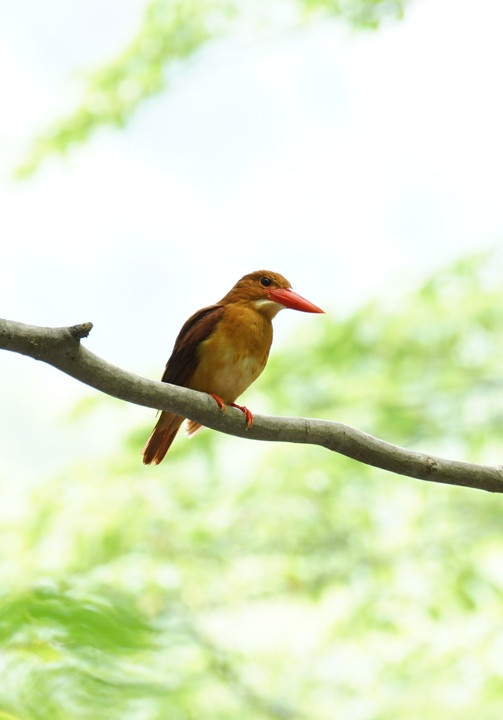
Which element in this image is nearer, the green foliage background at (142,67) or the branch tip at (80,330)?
the branch tip at (80,330)

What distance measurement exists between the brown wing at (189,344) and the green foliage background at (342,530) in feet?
7.22

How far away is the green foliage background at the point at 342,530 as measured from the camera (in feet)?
15.1

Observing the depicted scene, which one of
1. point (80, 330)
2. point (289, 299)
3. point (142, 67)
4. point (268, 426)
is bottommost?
point (80, 330)

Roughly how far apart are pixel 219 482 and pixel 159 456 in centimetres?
271

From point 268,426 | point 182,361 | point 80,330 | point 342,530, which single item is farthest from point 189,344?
point 342,530

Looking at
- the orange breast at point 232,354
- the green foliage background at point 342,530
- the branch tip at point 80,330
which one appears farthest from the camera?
the green foliage background at point 342,530

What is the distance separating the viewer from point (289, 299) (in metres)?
2.33

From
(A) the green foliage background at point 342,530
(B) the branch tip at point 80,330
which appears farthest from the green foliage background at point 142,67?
(B) the branch tip at point 80,330

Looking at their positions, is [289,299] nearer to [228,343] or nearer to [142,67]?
[228,343]

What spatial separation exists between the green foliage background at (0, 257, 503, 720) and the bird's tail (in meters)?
2.00

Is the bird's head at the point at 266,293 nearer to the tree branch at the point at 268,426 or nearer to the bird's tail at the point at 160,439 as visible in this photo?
the bird's tail at the point at 160,439

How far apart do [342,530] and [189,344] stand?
121 inches

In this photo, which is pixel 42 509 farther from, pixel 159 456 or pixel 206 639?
pixel 159 456

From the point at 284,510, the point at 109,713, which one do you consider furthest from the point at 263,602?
the point at 109,713
